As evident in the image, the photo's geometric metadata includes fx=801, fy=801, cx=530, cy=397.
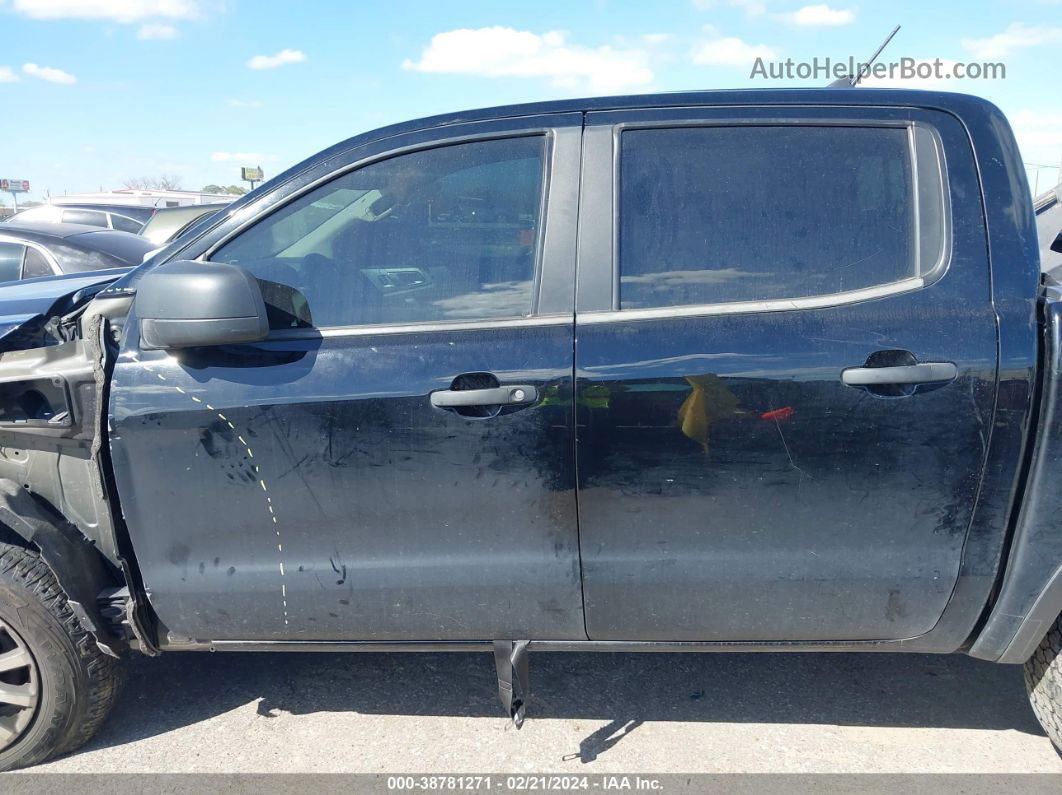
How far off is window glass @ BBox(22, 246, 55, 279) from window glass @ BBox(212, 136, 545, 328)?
14.4 ft

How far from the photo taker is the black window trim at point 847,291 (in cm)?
207

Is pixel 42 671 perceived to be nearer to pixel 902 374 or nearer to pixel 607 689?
pixel 607 689

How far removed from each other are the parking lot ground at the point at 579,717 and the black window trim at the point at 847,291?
1.39 metres

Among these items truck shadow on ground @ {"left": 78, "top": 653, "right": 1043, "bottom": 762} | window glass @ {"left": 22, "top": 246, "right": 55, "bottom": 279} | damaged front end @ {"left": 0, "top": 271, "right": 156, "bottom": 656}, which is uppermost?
window glass @ {"left": 22, "top": 246, "right": 55, "bottom": 279}

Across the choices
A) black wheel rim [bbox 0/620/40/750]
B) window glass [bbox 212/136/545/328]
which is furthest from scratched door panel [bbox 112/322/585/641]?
black wheel rim [bbox 0/620/40/750]

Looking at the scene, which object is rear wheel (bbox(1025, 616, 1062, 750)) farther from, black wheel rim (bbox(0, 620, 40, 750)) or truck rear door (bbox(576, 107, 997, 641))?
black wheel rim (bbox(0, 620, 40, 750))

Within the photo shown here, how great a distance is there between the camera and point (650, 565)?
215 cm

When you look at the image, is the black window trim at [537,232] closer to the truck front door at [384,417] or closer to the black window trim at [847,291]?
the truck front door at [384,417]

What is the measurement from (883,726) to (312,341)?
7.15 feet

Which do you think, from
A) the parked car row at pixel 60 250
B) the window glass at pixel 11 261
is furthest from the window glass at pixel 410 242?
the window glass at pixel 11 261

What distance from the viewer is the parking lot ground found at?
8.13ft

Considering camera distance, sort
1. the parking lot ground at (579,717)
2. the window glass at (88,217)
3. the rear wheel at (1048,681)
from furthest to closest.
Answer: the window glass at (88,217)
the parking lot ground at (579,717)
the rear wheel at (1048,681)

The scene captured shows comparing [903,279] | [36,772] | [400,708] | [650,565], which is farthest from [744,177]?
[36,772]

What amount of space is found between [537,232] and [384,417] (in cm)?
65
